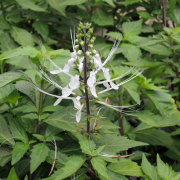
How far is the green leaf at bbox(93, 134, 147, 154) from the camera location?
1.38m

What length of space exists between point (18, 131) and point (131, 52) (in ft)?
3.71

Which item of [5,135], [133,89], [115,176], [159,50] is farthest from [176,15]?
[5,135]

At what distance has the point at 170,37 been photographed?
2.14 metres

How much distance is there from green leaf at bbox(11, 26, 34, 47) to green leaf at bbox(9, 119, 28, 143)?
1.05 metres

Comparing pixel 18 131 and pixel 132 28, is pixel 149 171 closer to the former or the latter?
pixel 18 131

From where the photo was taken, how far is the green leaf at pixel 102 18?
8.53 feet

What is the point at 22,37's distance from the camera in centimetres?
249

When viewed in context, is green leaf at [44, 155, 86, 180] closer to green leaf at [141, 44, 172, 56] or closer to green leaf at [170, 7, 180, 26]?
green leaf at [141, 44, 172, 56]

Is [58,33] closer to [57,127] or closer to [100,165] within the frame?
[57,127]

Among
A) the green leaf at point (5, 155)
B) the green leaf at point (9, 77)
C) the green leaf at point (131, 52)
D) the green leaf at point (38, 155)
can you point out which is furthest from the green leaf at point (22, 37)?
the green leaf at point (38, 155)

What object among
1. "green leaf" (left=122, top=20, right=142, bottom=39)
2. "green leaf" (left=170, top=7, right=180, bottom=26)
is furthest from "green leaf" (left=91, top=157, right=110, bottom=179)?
"green leaf" (left=170, top=7, right=180, bottom=26)

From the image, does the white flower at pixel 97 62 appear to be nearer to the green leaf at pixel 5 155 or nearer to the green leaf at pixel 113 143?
the green leaf at pixel 113 143

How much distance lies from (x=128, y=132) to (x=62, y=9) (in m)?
1.28

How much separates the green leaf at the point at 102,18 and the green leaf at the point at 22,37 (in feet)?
1.93
